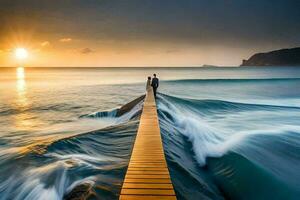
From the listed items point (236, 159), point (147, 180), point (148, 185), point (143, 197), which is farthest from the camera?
point (236, 159)

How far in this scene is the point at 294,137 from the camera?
42.2ft

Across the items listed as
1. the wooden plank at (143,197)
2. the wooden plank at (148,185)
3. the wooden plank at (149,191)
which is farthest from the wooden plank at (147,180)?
the wooden plank at (143,197)

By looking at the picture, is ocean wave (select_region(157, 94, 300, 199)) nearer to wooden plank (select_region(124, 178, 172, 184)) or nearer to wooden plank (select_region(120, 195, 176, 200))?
wooden plank (select_region(124, 178, 172, 184))

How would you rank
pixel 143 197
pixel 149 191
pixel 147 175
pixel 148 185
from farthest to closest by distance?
1. pixel 147 175
2. pixel 148 185
3. pixel 149 191
4. pixel 143 197

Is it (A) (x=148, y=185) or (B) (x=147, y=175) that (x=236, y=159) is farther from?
(A) (x=148, y=185)

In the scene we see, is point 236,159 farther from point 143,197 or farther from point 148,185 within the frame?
point 143,197

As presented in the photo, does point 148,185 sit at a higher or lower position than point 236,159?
higher

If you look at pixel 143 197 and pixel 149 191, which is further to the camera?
pixel 149 191

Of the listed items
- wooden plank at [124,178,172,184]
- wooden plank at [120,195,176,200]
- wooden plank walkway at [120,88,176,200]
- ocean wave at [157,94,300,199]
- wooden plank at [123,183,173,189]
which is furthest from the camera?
ocean wave at [157,94,300,199]

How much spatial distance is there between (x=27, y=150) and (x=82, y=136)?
1.98 metres

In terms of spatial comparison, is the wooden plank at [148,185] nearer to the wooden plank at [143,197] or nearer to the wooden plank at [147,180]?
the wooden plank at [147,180]

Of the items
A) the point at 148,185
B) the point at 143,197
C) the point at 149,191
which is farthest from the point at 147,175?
the point at 143,197

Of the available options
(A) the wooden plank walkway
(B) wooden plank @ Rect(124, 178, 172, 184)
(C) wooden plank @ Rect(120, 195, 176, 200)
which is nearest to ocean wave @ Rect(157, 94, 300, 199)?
(A) the wooden plank walkway

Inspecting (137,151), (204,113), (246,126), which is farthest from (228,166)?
(204,113)
